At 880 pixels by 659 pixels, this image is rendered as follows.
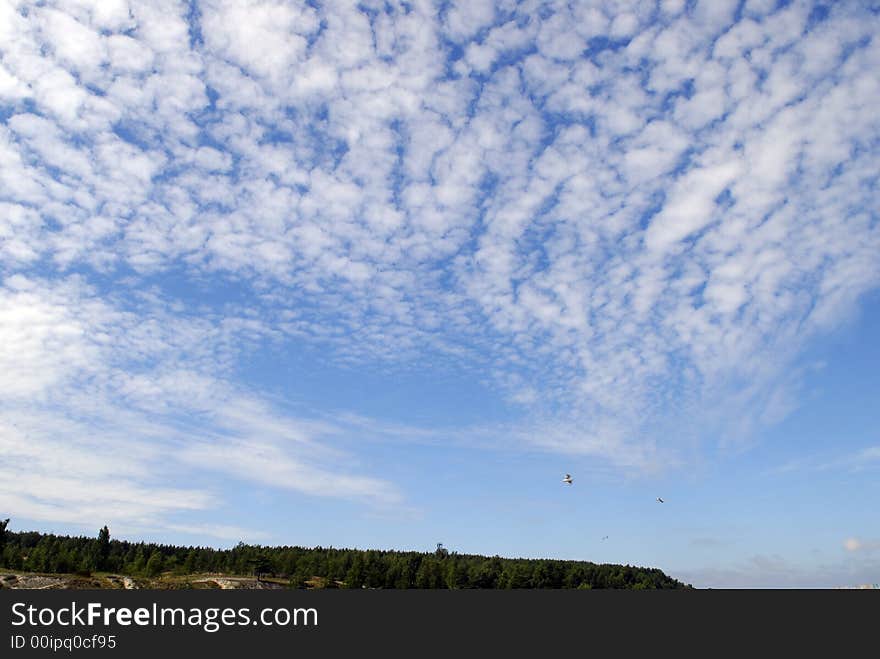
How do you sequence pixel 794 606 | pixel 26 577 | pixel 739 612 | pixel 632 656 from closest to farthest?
1. pixel 632 656
2. pixel 739 612
3. pixel 794 606
4. pixel 26 577

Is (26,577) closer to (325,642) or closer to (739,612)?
(325,642)

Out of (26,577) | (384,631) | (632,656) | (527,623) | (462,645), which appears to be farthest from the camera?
(26,577)

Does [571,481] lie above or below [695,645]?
above

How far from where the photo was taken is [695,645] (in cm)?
9100

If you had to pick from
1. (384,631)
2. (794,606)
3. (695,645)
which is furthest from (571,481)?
(794,606)

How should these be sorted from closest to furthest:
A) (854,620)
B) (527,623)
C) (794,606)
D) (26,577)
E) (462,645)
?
(462,645)
(527,623)
(854,620)
(794,606)
(26,577)

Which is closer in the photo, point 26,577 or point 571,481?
point 571,481

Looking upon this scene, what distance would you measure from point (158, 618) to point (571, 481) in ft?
198

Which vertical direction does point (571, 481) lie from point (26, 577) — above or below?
above

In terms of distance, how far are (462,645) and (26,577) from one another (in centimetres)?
15376

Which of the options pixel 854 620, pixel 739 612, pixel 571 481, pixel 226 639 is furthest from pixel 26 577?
pixel 854 620

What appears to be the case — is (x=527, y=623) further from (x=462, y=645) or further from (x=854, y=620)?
(x=854, y=620)

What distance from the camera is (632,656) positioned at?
8069 cm

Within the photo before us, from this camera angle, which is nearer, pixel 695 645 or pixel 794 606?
pixel 695 645
